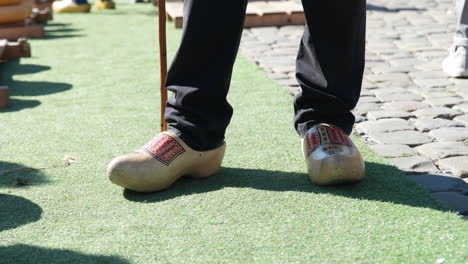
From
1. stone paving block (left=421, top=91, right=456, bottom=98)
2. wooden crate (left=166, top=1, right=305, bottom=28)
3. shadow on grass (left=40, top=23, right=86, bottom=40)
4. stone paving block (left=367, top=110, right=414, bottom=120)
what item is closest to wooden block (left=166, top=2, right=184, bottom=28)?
wooden crate (left=166, top=1, right=305, bottom=28)

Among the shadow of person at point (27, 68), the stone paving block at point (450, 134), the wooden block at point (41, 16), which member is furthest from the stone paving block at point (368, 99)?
the wooden block at point (41, 16)

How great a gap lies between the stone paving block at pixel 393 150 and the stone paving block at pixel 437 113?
0.58m

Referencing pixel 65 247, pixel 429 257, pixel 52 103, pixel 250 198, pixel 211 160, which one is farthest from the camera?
pixel 52 103

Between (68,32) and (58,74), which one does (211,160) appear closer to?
(58,74)

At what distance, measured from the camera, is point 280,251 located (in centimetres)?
204

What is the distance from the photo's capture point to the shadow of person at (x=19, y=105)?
12.8 ft

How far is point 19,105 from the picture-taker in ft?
13.1

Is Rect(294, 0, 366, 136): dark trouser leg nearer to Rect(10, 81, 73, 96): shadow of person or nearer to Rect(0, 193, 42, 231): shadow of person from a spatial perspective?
Rect(0, 193, 42, 231): shadow of person

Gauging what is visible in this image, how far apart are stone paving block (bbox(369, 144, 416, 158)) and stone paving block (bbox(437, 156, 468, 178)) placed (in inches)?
6.0

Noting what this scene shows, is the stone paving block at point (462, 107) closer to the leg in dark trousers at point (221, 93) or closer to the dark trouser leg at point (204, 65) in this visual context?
the leg in dark trousers at point (221, 93)

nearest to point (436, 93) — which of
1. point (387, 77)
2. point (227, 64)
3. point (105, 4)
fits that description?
point (387, 77)

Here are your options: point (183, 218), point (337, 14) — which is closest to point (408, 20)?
point (337, 14)

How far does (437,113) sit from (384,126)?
0.36 meters

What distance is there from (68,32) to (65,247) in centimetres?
494
